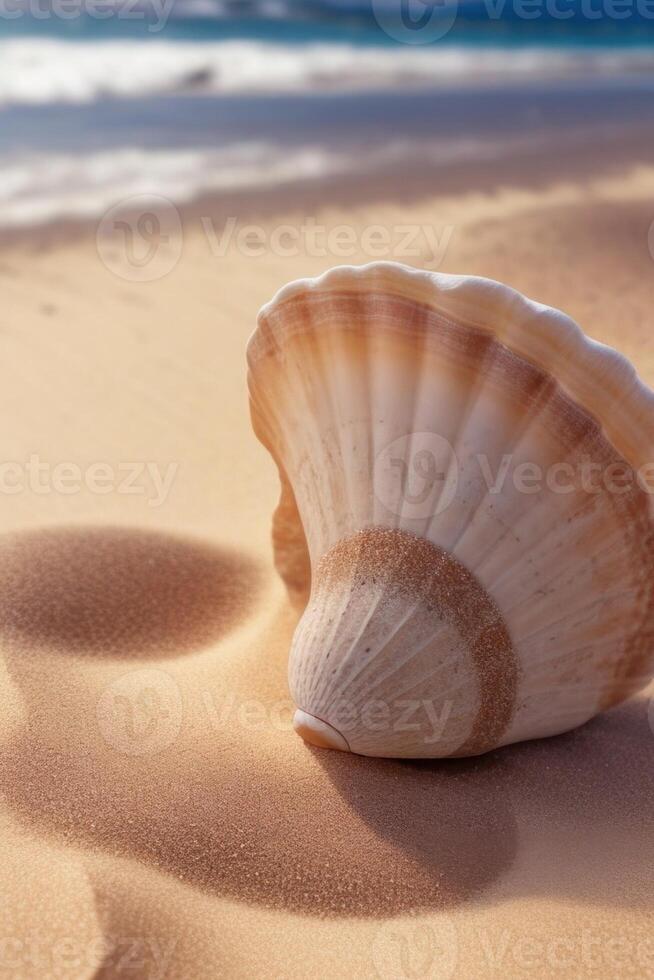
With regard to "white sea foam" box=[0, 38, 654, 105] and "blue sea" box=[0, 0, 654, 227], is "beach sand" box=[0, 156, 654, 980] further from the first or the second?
"white sea foam" box=[0, 38, 654, 105]

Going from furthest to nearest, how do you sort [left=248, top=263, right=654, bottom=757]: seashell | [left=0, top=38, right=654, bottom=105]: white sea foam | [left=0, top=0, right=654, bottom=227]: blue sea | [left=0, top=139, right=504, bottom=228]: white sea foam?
[left=0, top=38, right=654, bottom=105]: white sea foam
[left=0, top=0, right=654, bottom=227]: blue sea
[left=0, top=139, right=504, bottom=228]: white sea foam
[left=248, top=263, right=654, bottom=757]: seashell

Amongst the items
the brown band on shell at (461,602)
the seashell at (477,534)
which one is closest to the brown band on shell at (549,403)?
the seashell at (477,534)

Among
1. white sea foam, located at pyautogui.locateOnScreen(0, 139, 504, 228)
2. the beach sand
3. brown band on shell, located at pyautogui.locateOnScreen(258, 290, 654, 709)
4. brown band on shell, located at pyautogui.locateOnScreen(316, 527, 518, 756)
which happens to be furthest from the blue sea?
brown band on shell, located at pyautogui.locateOnScreen(316, 527, 518, 756)

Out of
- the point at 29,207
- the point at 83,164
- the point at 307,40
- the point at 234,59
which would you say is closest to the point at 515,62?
the point at 307,40

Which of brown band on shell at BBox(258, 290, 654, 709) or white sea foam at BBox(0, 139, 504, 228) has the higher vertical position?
brown band on shell at BBox(258, 290, 654, 709)

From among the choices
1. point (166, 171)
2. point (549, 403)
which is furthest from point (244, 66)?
point (549, 403)

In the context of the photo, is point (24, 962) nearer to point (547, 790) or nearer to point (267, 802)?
point (267, 802)

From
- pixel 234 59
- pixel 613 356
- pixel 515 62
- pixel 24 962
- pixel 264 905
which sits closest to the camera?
pixel 24 962
